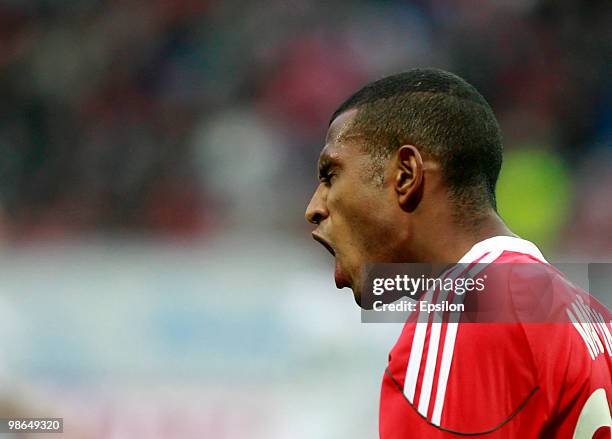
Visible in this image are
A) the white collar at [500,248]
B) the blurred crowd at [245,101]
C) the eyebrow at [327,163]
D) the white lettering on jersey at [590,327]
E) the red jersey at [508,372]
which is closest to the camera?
the red jersey at [508,372]

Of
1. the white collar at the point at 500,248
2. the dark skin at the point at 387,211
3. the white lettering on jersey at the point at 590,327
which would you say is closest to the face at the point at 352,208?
the dark skin at the point at 387,211

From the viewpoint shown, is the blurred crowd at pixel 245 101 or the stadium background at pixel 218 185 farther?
the blurred crowd at pixel 245 101

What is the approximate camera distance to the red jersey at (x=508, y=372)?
5.30 feet

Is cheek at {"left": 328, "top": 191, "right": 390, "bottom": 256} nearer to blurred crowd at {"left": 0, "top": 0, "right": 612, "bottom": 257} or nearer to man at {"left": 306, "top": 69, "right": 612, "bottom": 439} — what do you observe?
man at {"left": 306, "top": 69, "right": 612, "bottom": 439}

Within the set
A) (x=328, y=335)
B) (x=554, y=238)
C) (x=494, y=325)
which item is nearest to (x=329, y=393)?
(x=328, y=335)

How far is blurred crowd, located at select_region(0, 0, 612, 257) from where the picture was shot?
5.84 m

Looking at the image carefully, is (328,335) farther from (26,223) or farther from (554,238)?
(26,223)

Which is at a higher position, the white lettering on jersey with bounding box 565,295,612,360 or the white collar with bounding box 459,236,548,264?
the white collar with bounding box 459,236,548,264

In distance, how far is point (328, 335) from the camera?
4965mm

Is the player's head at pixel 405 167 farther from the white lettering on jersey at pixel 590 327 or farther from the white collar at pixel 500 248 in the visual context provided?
the white lettering on jersey at pixel 590 327

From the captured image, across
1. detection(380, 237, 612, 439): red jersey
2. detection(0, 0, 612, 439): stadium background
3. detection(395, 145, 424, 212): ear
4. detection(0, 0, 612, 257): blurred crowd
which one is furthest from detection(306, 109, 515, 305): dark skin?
detection(0, 0, 612, 257): blurred crowd

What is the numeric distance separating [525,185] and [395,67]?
1261 mm

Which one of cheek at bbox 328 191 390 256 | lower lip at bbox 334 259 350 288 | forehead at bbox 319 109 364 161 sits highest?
forehead at bbox 319 109 364 161

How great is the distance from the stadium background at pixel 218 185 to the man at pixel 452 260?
108 inches
